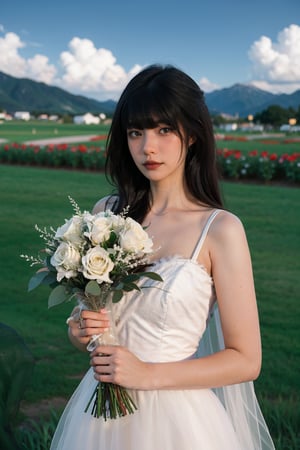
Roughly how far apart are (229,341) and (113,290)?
0.46 metres

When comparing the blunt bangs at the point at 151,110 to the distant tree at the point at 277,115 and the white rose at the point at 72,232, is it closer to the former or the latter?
the white rose at the point at 72,232

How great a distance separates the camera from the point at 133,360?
2023 millimetres

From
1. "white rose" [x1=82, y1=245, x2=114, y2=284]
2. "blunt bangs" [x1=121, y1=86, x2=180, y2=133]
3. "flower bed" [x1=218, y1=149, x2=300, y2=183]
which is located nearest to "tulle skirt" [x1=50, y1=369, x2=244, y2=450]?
"white rose" [x1=82, y1=245, x2=114, y2=284]

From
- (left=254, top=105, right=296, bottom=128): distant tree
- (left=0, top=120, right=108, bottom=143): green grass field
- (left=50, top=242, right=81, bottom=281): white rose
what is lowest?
(left=50, top=242, right=81, bottom=281): white rose

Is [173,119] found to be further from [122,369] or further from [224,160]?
[224,160]

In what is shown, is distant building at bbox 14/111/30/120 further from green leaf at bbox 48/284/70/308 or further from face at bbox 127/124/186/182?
green leaf at bbox 48/284/70/308

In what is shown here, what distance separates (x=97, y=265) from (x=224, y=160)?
18.0 meters

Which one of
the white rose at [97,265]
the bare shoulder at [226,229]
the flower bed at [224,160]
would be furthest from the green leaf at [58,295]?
the flower bed at [224,160]

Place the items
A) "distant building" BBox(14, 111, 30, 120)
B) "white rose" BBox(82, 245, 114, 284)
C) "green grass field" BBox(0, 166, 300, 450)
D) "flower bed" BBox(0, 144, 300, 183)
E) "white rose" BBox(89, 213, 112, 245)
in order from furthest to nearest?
"distant building" BBox(14, 111, 30, 120) < "flower bed" BBox(0, 144, 300, 183) < "green grass field" BBox(0, 166, 300, 450) < "white rose" BBox(89, 213, 112, 245) < "white rose" BBox(82, 245, 114, 284)

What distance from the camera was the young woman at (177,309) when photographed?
6.95ft

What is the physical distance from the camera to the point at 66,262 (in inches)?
80.0

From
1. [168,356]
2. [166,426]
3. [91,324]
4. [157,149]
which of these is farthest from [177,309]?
[157,149]

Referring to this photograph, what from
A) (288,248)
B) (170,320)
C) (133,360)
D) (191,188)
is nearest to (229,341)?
(170,320)

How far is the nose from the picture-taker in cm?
233
